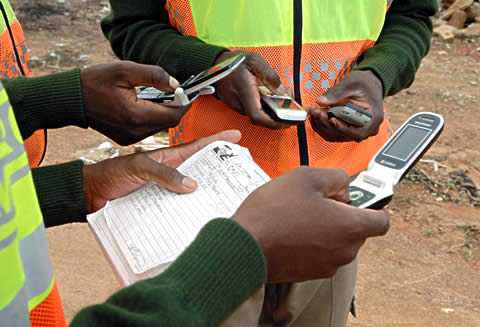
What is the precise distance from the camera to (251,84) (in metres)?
1.56

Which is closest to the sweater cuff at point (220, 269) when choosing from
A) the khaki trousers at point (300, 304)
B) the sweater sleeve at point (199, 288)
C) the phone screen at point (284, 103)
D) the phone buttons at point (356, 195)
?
the sweater sleeve at point (199, 288)

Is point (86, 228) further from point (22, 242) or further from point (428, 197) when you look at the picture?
point (22, 242)

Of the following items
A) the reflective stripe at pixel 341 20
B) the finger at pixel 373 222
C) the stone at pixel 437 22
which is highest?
the reflective stripe at pixel 341 20

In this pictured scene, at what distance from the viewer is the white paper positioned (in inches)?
46.6

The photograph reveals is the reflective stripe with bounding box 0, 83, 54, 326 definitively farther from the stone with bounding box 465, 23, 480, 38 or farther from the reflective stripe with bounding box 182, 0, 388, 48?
the stone with bounding box 465, 23, 480, 38

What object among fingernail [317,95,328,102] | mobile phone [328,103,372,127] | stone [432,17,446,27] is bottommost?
stone [432,17,446,27]

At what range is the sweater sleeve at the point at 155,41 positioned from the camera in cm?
163

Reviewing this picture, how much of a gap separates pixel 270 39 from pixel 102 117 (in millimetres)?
552

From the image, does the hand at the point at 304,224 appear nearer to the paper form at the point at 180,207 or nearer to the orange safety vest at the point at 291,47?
the paper form at the point at 180,207

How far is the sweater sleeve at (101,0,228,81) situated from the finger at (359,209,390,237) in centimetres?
72

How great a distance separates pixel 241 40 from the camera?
1.62 metres

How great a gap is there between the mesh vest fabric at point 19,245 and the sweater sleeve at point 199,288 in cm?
14

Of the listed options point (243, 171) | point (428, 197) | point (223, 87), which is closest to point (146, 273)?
point (243, 171)

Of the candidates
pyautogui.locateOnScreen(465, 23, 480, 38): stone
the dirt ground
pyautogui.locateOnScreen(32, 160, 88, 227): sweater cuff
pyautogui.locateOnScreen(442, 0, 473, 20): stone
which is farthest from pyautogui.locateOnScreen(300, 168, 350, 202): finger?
pyautogui.locateOnScreen(442, 0, 473, 20): stone
